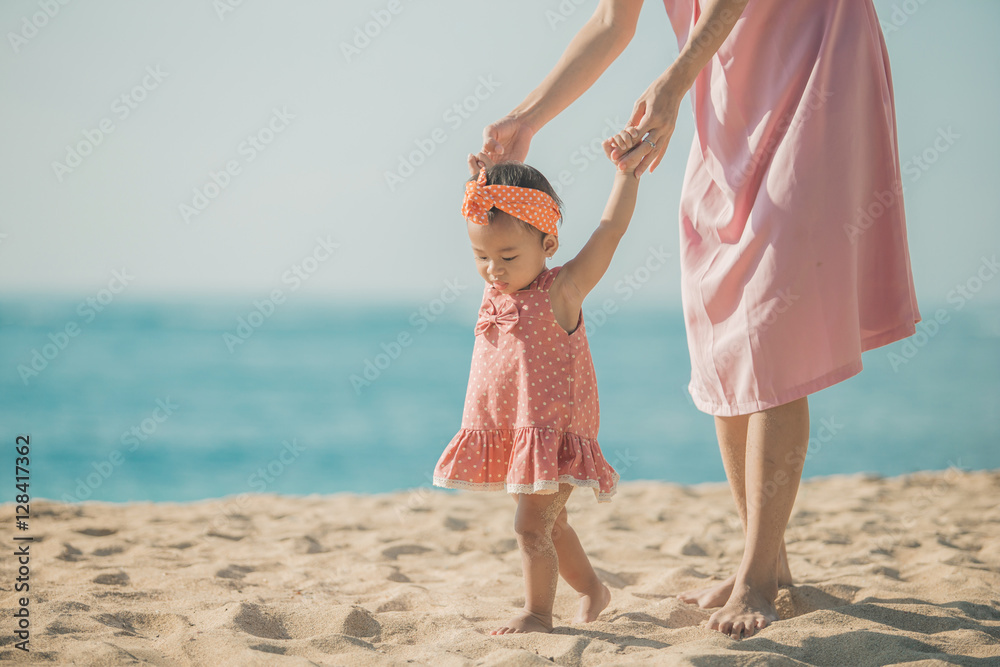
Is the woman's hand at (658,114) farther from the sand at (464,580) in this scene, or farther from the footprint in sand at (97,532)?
the footprint in sand at (97,532)

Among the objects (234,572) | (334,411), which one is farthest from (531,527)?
(334,411)

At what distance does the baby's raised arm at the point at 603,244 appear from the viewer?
2217 mm

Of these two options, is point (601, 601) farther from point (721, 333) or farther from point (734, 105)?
point (734, 105)

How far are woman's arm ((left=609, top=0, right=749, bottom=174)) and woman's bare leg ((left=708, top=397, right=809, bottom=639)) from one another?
0.80 m

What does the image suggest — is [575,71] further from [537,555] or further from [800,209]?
[537,555]

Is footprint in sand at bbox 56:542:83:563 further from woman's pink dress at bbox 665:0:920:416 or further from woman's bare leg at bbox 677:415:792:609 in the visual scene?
woman's pink dress at bbox 665:0:920:416

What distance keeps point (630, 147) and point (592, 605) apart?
1.33 m

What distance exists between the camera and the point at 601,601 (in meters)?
2.46

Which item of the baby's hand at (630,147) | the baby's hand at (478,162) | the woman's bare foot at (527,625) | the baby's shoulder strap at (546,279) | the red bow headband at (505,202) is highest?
the baby's hand at (478,162)

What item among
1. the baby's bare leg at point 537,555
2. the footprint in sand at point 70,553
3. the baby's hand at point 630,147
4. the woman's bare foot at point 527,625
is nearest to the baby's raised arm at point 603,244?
the baby's hand at point 630,147

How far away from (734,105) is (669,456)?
973cm

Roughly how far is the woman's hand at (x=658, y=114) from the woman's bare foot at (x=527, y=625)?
1225mm

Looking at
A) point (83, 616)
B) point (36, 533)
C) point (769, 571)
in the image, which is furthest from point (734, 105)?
point (36, 533)

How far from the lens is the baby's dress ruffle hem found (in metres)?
2.08
